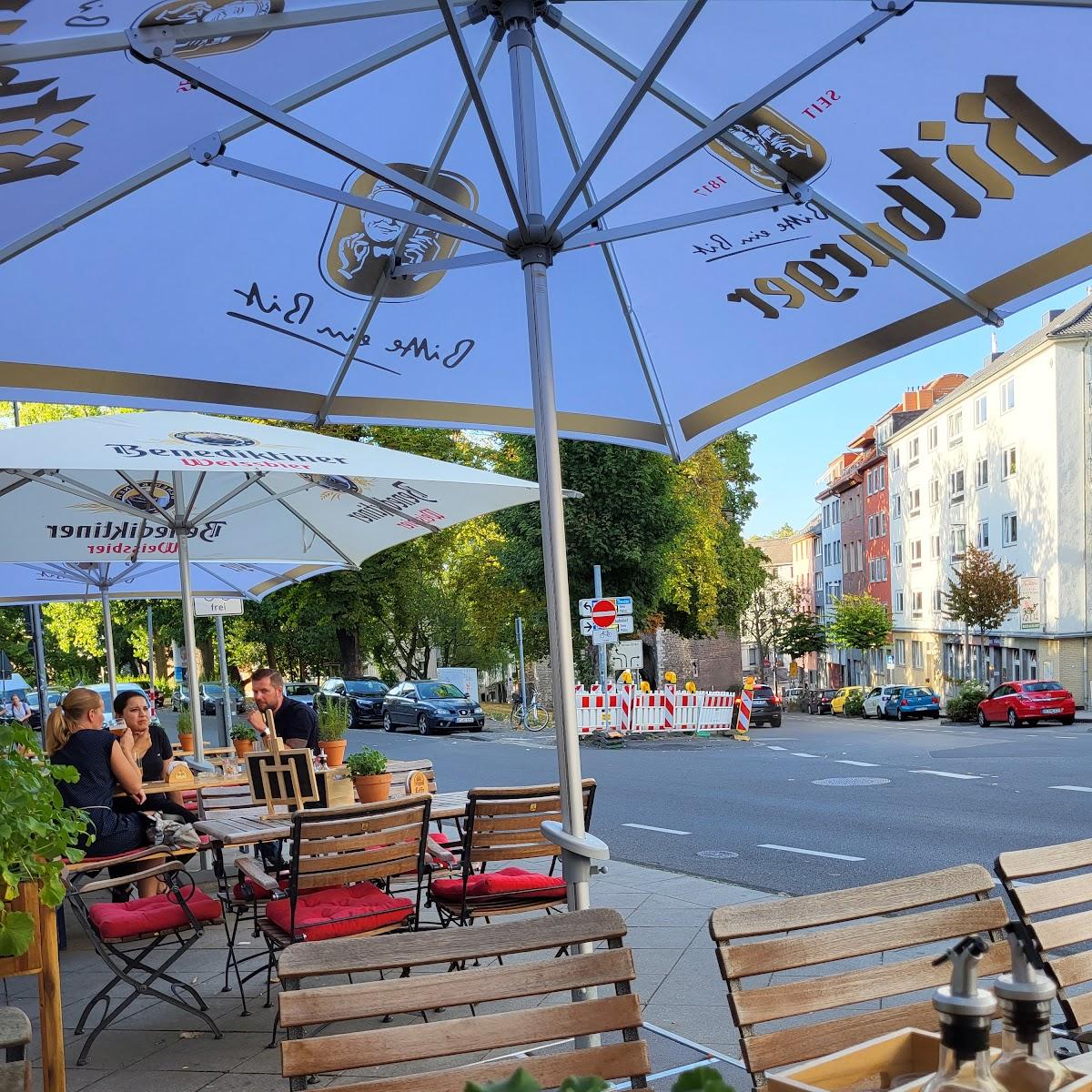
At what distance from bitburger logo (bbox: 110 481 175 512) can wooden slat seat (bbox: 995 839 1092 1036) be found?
727cm

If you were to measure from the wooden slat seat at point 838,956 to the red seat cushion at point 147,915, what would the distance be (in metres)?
3.63

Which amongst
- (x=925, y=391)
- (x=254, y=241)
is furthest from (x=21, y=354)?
(x=925, y=391)

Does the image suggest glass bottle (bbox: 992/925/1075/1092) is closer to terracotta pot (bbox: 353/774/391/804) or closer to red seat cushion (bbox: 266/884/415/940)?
red seat cushion (bbox: 266/884/415/940)

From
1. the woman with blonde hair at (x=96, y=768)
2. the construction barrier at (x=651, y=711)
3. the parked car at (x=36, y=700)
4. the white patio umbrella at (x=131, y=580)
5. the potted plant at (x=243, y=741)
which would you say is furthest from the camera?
the construction barrier at (x=651, y=711)

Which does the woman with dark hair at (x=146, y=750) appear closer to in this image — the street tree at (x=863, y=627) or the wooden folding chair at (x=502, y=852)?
the wooden folding chair at (x=502, y=852)

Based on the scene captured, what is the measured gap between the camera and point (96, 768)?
761 cm

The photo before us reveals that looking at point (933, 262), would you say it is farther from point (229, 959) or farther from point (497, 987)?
point (229, 959)

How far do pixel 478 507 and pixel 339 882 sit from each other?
3691 millimetres

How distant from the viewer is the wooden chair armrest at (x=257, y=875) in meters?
5.93

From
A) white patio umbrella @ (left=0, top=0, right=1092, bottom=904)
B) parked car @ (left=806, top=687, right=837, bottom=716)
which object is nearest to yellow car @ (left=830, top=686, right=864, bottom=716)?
parked car @ (left=806, top=687, right=837, bottom=716)

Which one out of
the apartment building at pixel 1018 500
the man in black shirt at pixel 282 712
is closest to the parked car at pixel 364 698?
the apartment building at pixel 1018 500

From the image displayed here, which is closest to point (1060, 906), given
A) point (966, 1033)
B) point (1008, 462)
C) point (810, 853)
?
point (966, 1033)

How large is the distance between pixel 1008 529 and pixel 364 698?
28.3m

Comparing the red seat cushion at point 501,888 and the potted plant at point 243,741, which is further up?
the potted plant at point 243,741
